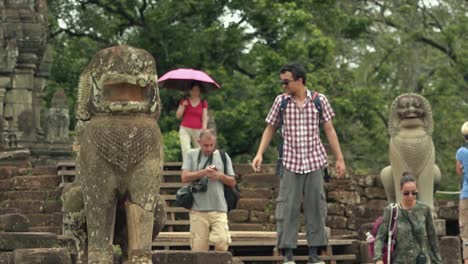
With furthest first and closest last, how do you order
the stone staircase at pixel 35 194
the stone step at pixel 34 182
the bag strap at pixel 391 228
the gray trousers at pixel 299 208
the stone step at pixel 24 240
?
the stone step at pixel 34 182 < the stone staircase at pixel 35 194 < the gray trousers at pixel 299 208 < the stone step at pixel 24 240 < the bag strap at pixel 391 228

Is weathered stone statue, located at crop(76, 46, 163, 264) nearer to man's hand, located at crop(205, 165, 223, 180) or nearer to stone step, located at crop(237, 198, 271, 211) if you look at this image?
man's hand, located at crop(205, 165, 223, 180)

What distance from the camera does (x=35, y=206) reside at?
18.1 meters

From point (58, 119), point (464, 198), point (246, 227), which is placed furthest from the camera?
point (58, 119)

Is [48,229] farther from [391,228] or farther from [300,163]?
[391,228]

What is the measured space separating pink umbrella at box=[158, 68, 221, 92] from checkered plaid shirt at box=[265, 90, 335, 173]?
5.76m

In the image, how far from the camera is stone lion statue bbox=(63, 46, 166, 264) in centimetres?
988

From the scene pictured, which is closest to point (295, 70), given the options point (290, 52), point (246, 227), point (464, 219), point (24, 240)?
point (464, 219)

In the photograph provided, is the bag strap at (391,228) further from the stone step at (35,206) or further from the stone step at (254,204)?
the stone step at (35,206)

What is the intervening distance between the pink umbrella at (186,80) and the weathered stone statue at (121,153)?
8.08 metres

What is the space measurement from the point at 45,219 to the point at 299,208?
6.15 metres

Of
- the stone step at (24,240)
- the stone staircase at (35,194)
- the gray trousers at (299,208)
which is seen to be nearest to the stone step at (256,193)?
the stone staircase at (35,194)

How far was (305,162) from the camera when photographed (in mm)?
12297

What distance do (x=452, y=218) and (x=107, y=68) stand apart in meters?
8.60

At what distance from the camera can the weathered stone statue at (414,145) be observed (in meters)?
15.0
